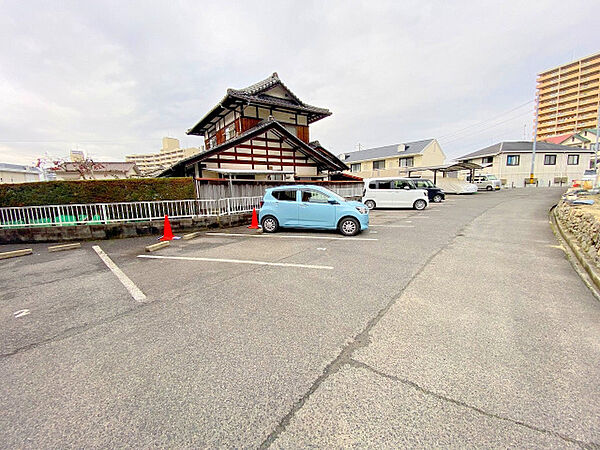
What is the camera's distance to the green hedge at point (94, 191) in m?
8.38

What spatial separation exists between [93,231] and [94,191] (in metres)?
1.45

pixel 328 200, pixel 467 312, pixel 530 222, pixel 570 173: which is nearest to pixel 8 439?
pixel 467 312

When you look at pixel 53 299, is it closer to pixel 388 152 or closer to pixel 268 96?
pixel 268 96

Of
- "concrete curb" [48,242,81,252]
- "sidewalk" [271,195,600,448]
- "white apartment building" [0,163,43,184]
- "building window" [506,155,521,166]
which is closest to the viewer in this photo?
"sidewalk" [271,195,600,448]

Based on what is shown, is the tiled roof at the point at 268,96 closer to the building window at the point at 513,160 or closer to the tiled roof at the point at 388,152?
the tiled roof at the point at 388,152

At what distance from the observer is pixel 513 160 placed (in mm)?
34125

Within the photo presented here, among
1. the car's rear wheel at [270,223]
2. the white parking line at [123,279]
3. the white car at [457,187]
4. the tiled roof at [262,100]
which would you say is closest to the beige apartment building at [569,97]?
the white car at [457,187]

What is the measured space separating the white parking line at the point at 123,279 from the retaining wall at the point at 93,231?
5.75ft

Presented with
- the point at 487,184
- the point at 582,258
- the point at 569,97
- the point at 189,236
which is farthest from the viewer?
the point at 569,97

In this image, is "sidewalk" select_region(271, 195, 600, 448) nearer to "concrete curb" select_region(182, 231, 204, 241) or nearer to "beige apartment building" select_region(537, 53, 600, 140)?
"concrete curb" select_region(182, 231, 204, 241)

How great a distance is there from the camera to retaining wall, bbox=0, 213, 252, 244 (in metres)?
8.06

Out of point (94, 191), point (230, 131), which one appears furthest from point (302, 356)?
point (230, 131)

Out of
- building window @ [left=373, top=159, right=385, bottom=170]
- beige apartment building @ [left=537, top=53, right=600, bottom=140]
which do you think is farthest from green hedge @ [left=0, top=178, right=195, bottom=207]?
beige apartment building @ [left=537, top=53, right=600, bottom=140]

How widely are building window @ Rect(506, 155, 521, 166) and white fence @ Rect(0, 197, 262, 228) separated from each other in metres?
39.9
